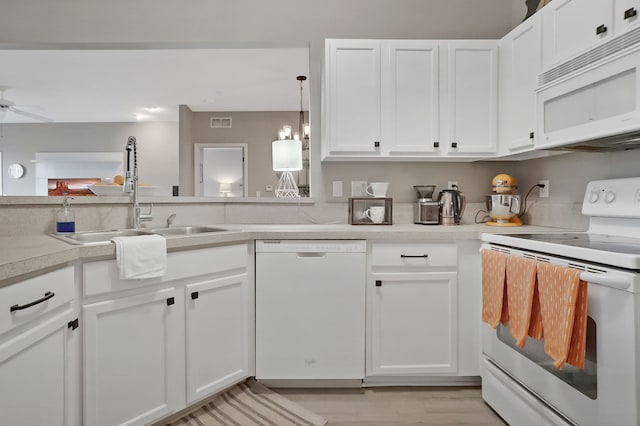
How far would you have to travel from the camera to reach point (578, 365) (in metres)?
1.21

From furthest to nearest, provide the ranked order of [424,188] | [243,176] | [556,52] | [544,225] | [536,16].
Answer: [243,176], [424,188], [544,225], [536,16], [556,52]

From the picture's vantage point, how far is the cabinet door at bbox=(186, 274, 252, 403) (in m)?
1.73

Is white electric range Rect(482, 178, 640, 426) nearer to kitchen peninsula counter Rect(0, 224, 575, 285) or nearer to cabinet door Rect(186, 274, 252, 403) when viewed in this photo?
kitchen peninsula counter Rect(0, 224, 575, 285)

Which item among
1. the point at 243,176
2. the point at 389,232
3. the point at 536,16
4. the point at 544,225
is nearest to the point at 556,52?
the point at 536,16

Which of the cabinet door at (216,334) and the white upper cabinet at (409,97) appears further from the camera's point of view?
the white upper cabinet at (409,97)

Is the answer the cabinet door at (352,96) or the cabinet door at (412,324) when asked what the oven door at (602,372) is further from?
the cabinet door at (352,96)

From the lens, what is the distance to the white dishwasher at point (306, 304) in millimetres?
1994

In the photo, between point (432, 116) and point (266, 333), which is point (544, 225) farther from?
point (266, 333)

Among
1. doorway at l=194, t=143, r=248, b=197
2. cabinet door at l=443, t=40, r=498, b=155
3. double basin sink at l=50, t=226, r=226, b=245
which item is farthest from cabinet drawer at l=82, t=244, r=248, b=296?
doorway at l=194, t=143, r=248, b=197

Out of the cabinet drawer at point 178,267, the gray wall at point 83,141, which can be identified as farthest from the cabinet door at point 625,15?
the gray wall at point 83,141

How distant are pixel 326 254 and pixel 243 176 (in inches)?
215

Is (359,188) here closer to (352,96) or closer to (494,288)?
(352,96)

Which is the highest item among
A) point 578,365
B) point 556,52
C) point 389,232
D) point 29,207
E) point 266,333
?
point 556,52

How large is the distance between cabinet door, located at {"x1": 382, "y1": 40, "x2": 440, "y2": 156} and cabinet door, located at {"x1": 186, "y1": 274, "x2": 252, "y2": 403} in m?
1.26
